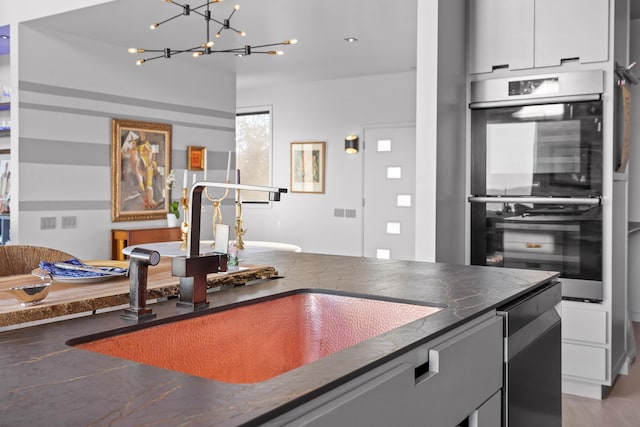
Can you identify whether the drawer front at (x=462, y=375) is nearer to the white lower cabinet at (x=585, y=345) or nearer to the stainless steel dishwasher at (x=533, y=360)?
the stainless steel dishwasher at (x=533, y=360)

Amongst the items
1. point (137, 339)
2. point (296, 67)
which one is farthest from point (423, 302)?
point (296, 67)

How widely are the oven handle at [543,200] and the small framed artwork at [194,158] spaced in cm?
412

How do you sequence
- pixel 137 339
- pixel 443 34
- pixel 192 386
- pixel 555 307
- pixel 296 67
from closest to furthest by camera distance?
pixel 192 386 < pixel 137 339 < pixel 555 307 < pixel 443 34 < pixel 296 67

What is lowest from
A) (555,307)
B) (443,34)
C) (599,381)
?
(599,381)

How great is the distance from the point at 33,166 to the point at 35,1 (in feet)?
4.83

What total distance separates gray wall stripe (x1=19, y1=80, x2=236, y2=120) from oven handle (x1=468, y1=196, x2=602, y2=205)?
4083 millimetres

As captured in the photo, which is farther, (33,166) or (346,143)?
(346,143)

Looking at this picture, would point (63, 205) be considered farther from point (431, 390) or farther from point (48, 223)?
point (431, 390)

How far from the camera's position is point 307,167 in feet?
27.0

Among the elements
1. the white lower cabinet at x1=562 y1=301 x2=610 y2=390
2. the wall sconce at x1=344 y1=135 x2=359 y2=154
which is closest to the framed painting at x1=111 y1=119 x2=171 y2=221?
the wall sconce at x1=344 y1=135 x2=359 y2=154

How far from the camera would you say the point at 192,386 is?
3.03ft

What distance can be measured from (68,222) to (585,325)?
15.4 feet

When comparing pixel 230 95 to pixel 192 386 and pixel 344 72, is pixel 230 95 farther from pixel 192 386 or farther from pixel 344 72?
pixel 192 386

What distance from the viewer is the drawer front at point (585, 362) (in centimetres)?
356
